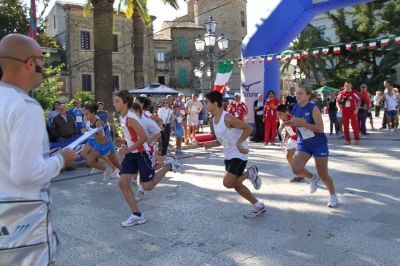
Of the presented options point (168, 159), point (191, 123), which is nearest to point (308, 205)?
point (168, 159)

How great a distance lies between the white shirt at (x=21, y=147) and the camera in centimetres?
182

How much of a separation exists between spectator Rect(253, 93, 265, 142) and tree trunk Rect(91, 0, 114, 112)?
5278 mm

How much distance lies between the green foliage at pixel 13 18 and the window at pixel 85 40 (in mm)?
9185

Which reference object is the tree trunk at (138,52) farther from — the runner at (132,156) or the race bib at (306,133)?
the race bib at (306,133)

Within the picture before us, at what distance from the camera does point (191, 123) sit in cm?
1557

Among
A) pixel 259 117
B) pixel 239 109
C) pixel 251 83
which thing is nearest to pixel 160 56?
pixel 251 83

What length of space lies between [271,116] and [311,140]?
25.0 ft

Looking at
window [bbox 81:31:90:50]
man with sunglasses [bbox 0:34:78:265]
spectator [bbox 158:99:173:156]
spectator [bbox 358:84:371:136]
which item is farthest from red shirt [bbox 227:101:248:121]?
window [bbox 81:31:90:50]

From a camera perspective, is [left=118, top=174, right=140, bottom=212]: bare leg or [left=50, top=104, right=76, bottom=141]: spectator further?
[left=50, top=104, right=76, bottom=141]: spectator

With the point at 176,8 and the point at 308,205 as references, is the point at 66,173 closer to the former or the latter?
the point at 308,205

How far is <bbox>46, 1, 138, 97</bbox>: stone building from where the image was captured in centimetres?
3712

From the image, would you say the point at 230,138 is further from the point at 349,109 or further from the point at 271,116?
the point at 271,116

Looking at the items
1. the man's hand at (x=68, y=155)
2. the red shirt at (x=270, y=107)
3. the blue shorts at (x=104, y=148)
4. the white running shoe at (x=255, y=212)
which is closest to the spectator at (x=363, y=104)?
the red shirt at (x=270, y=107)

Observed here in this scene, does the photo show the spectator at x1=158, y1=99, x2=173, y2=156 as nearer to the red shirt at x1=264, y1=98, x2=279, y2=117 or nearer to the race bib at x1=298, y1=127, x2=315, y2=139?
the red shirt at x1=264, y1=98, x2=279, y2=117
